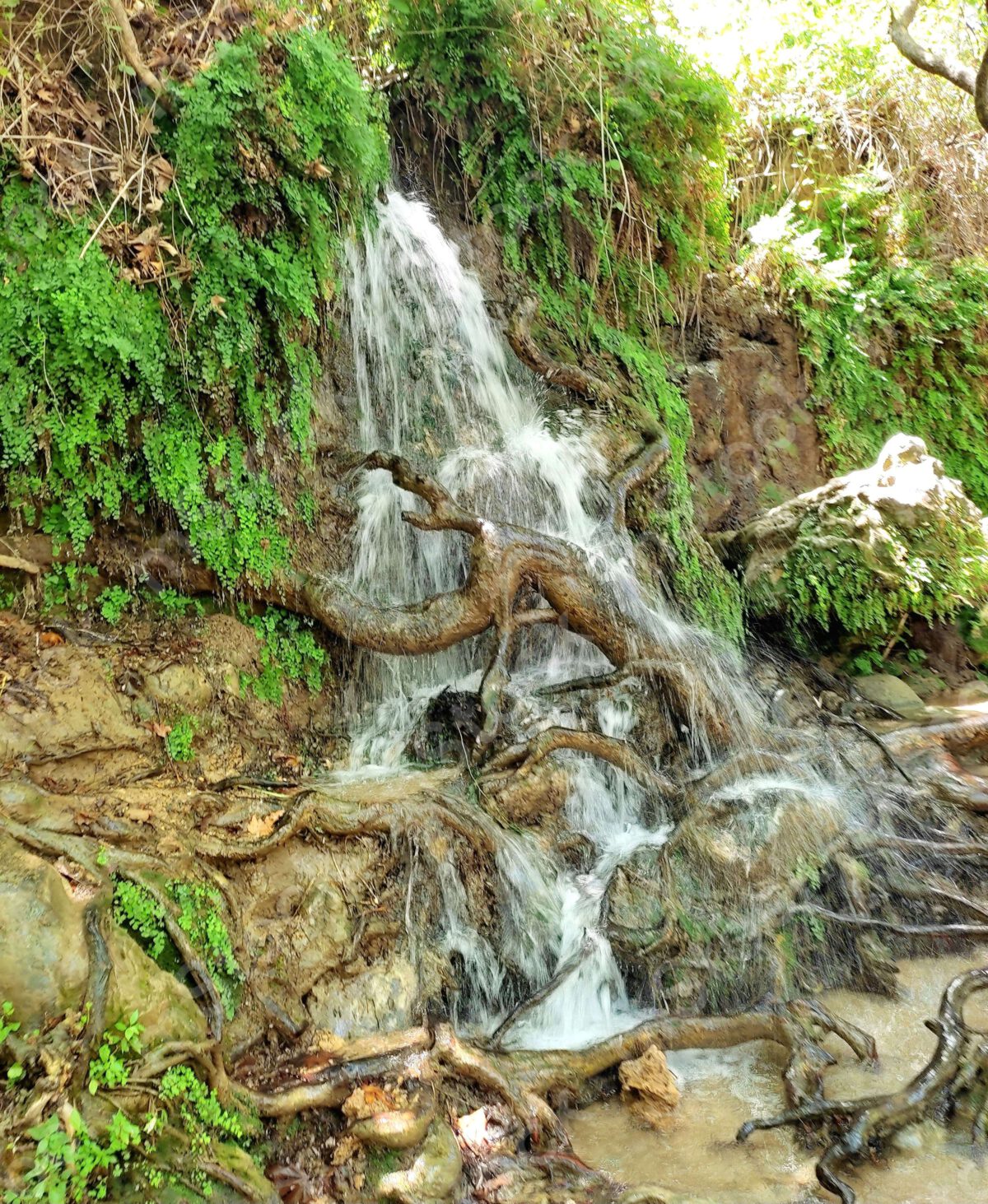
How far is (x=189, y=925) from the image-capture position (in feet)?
11.7

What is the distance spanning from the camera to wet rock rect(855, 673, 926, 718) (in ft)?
23.6

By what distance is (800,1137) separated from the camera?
351cm

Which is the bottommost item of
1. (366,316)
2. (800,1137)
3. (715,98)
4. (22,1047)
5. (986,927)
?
(800,1137)

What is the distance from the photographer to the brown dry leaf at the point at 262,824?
4.27 meters

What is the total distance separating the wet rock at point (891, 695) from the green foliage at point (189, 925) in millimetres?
5689

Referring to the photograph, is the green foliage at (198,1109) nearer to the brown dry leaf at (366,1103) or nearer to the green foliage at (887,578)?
the brown dry leaf at (366,1103)

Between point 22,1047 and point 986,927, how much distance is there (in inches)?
185

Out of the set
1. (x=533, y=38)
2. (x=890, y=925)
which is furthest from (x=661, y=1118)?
(x=533, y=38)

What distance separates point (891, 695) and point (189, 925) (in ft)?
20.0

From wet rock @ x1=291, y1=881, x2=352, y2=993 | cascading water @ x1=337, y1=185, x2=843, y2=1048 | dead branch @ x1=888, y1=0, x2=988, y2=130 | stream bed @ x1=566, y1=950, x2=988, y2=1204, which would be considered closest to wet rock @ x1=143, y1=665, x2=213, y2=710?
cascading water @ x1=337, y1=185, x2=843, y2=1048

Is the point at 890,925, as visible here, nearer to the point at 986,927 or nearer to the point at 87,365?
the point at 986,927

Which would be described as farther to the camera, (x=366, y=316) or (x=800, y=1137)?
(x=366, y=316)

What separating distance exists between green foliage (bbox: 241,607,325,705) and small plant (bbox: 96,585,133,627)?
741mm

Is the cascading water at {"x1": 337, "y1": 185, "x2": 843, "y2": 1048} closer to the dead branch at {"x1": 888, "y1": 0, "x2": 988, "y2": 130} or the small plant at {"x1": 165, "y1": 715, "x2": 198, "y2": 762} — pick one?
the small plant at {"x1": 165, "y1": 715, "x2": 198, "y2": 762}
